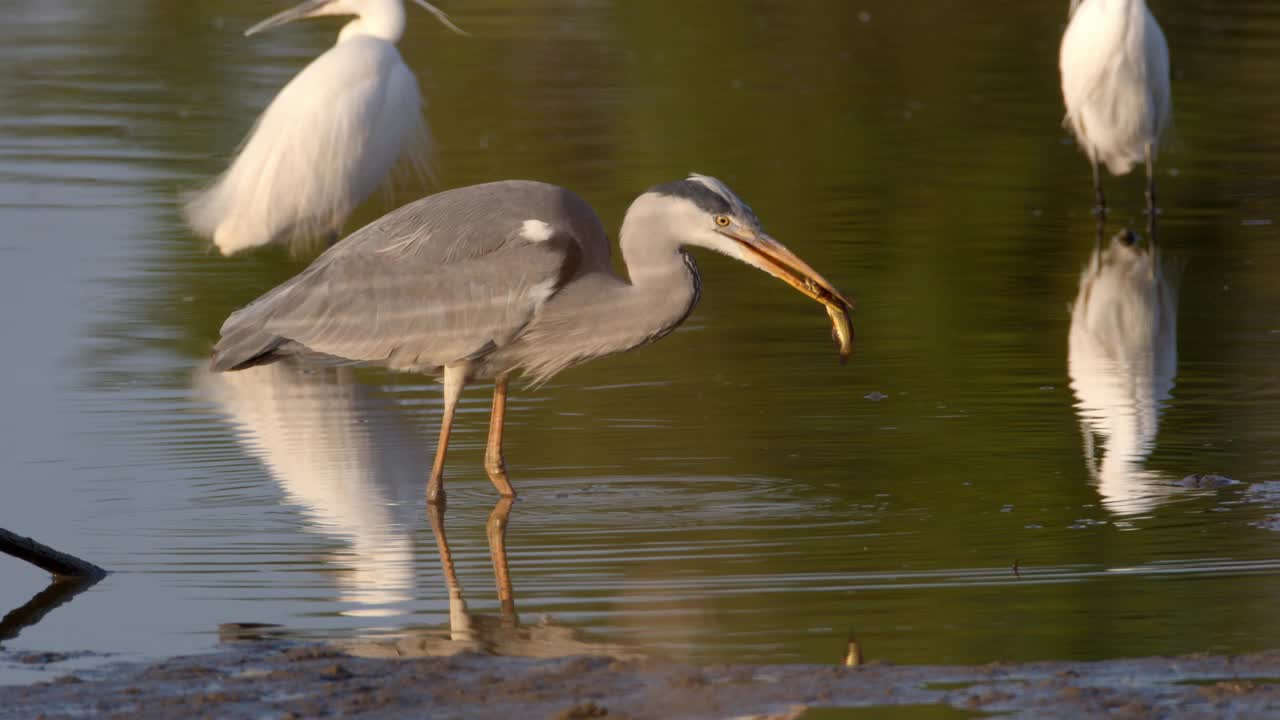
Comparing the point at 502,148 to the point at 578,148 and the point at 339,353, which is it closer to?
the point at 578,148

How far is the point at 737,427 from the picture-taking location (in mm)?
8297

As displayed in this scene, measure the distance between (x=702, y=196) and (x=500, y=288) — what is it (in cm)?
75

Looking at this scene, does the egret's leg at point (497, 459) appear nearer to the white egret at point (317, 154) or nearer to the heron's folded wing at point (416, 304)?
the heron's folded wing at point (416, 304)

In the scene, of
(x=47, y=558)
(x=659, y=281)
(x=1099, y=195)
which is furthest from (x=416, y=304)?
(x=1099, y=195)

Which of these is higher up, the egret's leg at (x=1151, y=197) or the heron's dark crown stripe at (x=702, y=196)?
the heron's dark crown stripe at (x=702, y=196)

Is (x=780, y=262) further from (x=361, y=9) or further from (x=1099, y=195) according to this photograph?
(x=1099, y=195)

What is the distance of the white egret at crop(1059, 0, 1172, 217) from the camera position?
13852mm

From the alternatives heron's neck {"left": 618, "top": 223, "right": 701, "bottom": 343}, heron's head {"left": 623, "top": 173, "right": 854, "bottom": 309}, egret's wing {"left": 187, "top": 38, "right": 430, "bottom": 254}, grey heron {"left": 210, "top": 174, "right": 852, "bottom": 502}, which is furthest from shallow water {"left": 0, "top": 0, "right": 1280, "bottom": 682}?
heron's head {"left": 623, "top": 173, "right": 854, "bottom": 309}

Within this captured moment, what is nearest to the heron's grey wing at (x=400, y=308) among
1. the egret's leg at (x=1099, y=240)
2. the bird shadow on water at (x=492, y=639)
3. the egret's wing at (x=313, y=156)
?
the bird shadow on water at (x=492, y=639)

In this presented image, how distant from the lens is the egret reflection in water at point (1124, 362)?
7426 mm

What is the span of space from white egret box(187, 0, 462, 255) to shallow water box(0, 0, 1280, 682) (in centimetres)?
39

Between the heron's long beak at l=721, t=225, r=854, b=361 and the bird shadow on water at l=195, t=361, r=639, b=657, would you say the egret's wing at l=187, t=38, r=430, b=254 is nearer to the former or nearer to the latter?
the bird shadow on water at l=195, t=361, r=639, b=657

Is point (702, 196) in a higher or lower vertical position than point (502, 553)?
higher

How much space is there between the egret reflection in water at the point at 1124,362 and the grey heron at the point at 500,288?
128 centimetres
